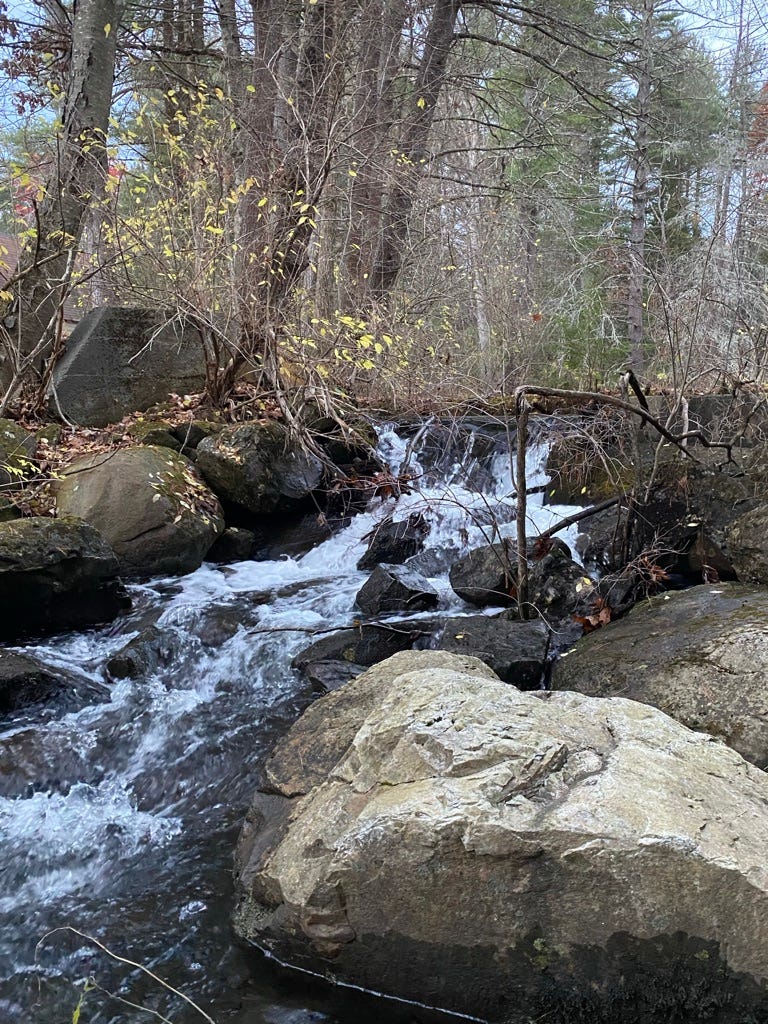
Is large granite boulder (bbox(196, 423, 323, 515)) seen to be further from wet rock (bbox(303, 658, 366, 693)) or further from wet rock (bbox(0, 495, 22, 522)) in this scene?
wet rock (bbox(303, 658, 366, 693))

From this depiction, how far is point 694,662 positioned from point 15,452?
20.0ft

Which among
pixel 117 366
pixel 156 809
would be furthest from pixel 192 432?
pixel 156 809

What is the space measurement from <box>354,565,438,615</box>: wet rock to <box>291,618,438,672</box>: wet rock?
48 centimetres

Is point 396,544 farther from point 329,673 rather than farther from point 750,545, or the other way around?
point 750,545

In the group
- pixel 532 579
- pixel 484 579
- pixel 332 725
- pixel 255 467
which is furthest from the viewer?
pixel 255 467

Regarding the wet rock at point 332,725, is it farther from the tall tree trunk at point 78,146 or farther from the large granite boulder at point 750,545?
the tall tree trunk at point 78,146

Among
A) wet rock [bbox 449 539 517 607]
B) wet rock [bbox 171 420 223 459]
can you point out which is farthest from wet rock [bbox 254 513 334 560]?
wet rock [bbox 449 539 517 607]

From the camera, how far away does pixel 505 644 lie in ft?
16.6

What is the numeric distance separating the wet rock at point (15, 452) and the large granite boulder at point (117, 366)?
0.93 metres

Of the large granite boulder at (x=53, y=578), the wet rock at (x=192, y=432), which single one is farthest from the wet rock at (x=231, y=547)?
the large granite boulder at (x=53, y=578)

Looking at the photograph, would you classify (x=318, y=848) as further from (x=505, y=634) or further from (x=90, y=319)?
(x=90, y=319)

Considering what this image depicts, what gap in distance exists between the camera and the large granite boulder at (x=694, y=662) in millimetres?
3754

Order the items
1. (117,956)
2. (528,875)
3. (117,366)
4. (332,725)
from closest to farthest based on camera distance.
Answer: (528,875) < (117,956) < (332,725) < (117,366)

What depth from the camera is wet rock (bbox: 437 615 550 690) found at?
489cm
